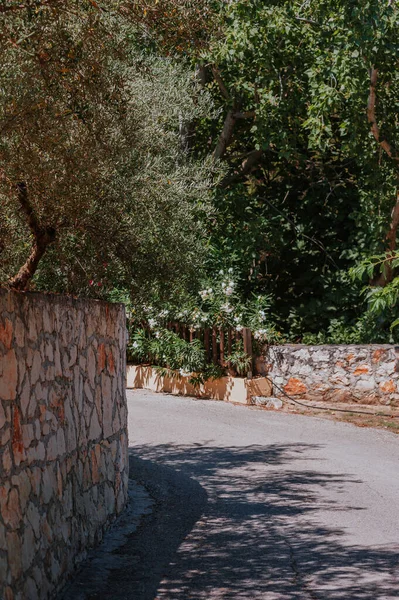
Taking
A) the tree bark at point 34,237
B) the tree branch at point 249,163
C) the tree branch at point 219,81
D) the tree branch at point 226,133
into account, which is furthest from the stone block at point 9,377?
the tree branch at point 249,163

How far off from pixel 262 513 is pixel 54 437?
2.83 m

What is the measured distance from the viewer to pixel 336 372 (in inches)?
588

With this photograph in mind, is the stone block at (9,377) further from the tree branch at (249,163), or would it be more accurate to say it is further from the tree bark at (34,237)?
the tree branch at (249,163)

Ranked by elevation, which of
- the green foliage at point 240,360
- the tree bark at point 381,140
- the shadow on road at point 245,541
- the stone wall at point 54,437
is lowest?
the shadow on road at point 245,541

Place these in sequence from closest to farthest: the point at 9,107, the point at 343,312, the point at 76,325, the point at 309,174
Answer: the point at 76,325 < the point at 9,107 < the point at 343,312 < the point at 309,174

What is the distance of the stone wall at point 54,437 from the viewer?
4.62 m

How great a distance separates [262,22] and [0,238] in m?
7.09

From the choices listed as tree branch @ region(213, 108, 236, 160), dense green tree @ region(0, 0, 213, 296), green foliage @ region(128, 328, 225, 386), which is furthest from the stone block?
tree branch @ region(213, 108, 236, 160)

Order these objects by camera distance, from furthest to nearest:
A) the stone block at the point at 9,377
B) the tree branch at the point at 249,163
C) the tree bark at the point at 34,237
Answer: the tree branch at the point at 249,163
the tree bark at the point at 34,237
the stone block at the point at 9,377

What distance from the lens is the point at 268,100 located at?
51.2 ft

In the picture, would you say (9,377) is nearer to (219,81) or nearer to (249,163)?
(219,81)

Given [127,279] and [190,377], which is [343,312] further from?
[127,279]

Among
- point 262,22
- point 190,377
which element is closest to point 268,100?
point 262,22

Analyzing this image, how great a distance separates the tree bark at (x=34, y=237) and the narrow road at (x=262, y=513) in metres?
2.45
